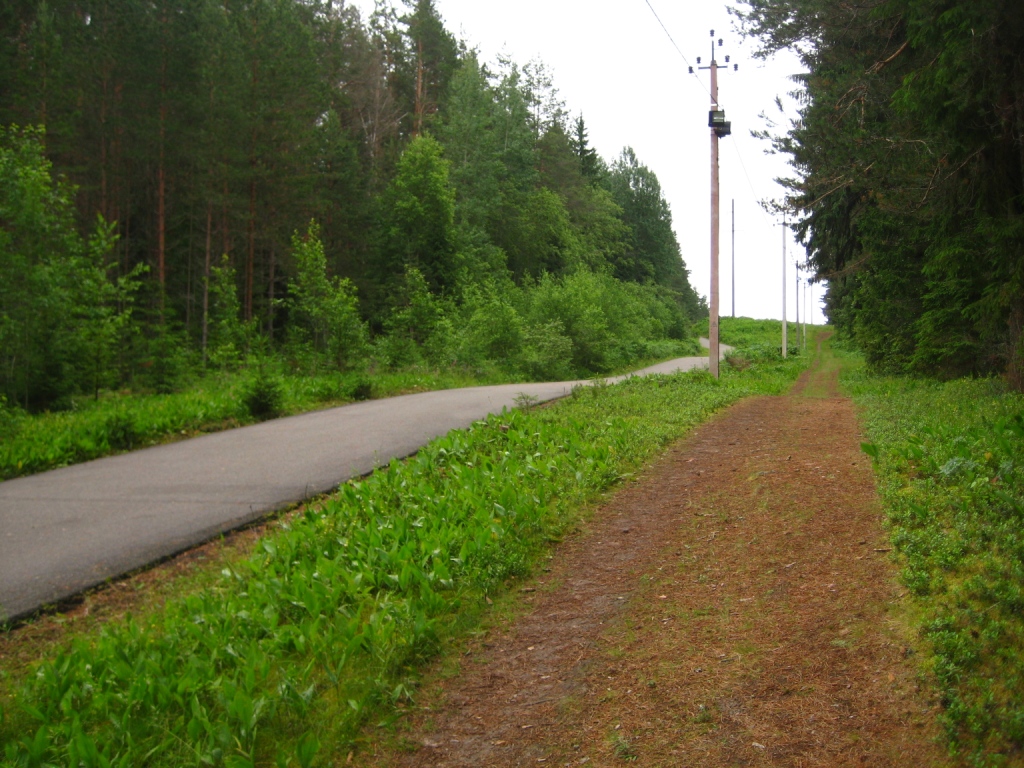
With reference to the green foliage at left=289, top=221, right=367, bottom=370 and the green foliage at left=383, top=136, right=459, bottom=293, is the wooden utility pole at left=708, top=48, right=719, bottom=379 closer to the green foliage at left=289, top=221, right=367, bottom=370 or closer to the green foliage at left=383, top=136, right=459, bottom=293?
the green foliage at left=289, top=221, right=367, bottom=370

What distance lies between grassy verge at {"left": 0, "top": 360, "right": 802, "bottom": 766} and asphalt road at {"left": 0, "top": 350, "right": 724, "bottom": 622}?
0.88 metres

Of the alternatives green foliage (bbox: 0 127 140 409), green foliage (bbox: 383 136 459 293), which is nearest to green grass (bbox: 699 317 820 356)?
green foliage (bbox: 383 136 459 293)

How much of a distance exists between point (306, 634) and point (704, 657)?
2273 millimetres

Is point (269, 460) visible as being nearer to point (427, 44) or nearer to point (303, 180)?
point (303, 180)

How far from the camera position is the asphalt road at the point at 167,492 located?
A: 21.6 ft

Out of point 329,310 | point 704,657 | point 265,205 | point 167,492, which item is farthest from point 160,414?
point 265,205

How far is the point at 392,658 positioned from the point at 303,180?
95.2 feet

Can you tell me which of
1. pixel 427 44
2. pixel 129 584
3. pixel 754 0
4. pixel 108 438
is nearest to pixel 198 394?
pixel 108 438

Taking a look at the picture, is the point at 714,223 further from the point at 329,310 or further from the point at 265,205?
the point at 265,205

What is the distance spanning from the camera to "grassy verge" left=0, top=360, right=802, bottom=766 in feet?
12.8

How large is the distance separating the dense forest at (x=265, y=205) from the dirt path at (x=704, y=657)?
11.8m

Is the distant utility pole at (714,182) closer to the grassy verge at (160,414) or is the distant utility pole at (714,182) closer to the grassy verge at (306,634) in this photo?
the grassy verge at (160,414)

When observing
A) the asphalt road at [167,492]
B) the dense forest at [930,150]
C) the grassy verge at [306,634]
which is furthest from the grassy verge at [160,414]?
the dense forest at [930,150]

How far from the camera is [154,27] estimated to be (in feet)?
90.0
